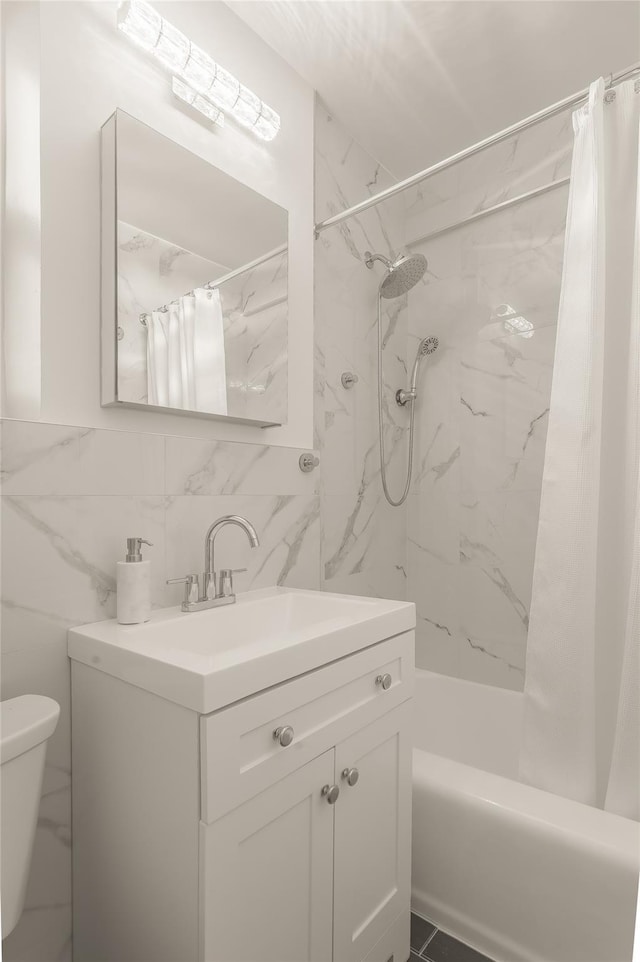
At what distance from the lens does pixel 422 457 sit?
2.28 meters

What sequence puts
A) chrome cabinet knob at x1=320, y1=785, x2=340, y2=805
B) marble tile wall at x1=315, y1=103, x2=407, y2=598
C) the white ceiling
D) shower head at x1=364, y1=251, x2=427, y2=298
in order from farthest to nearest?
marble tile wall at x1=315, y1=103, x2=407, y2=598 → shower head at x1=364, y1=251, x2=427, y2=298 → the white ceiling → chrome cabinet knob at x1=320, y1=785, x2=340, y2=805

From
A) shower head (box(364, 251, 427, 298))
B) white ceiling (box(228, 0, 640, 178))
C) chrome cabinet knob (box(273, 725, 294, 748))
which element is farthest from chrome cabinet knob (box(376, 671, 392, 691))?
white ceiling (box(228, 0, 640, 178))

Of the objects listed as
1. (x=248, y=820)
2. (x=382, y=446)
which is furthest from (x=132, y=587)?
(x=382, y=446)

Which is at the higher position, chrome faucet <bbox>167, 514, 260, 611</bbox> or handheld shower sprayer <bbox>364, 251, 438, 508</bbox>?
handheld shower sprayer <bbox>364, 251, 438, 508</bbox>

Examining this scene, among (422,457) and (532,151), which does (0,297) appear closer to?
(422,457)

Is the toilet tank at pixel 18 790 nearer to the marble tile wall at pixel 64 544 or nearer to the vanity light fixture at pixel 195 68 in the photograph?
the marble tile wall at pixel 64 544

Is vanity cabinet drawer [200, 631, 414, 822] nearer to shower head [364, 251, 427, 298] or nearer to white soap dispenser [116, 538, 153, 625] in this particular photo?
white soap dispenser [116, 538, 153, 625]

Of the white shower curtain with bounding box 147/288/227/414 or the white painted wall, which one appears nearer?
the white painted wall

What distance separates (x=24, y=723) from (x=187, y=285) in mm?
1013

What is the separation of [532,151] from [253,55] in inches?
42.7

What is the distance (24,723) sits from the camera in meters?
0.81

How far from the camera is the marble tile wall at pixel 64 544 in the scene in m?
1.00

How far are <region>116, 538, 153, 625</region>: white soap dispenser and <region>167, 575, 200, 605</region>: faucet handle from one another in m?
0.12

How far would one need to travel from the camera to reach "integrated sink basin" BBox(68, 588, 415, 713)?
2.61 ft
